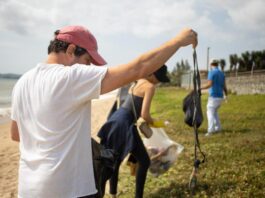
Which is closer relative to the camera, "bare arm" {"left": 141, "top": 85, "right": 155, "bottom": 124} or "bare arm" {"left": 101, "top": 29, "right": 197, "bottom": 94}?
"bare arm" {"left": 101, "top": 29, "right": 197, "bottom": 94}

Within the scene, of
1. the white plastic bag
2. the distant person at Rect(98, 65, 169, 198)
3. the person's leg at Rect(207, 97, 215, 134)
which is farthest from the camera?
the person's leg at Rect(207, 97, 215, 134)

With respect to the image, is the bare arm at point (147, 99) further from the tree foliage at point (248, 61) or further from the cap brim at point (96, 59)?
the tree foliage at point (248, 61)

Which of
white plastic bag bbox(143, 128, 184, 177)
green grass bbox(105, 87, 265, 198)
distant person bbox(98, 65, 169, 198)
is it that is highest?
distant person bbox(98, 65, 169, 198)

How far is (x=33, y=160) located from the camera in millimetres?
2119

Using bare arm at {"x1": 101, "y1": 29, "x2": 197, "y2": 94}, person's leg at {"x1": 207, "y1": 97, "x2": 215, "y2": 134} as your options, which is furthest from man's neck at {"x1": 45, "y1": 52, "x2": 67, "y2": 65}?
person's leg at {"x1": 207, "y1": 97, "x2": 215, "y2": 134}

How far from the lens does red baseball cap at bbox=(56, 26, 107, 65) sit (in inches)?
85.4

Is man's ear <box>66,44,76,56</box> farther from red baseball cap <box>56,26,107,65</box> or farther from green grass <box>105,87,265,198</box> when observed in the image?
green grass <box>105,87,265,198</box>

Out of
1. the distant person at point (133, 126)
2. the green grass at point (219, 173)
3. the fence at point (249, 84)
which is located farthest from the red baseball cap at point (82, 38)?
the fence at point (249, 84)

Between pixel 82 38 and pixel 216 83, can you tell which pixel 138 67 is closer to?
pixel 82 38

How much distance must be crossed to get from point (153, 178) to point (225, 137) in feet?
11.9

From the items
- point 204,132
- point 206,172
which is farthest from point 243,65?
point 206,172

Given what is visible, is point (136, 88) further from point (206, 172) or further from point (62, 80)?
point (62, 80)

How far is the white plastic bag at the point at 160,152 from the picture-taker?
17.8ft

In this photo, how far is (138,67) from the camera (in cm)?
200
